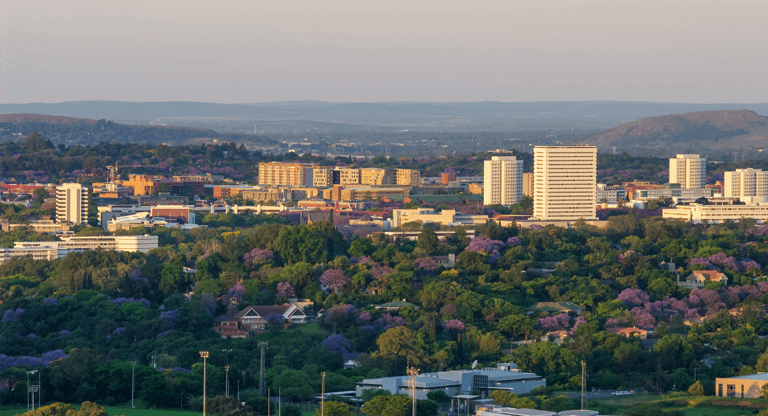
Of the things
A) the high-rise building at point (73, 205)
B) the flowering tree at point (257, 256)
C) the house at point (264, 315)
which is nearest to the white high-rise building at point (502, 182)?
the high-rise building at point (73, 205)

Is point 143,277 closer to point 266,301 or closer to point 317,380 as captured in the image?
point 266,301

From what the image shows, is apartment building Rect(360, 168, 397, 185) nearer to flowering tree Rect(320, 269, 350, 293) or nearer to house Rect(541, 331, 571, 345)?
flowering tree Rect(320, 269, 350, 293)

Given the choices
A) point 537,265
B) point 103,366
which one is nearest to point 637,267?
point 537,265

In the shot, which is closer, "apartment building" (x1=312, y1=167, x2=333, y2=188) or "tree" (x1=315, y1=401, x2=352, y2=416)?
"tree" (x1=315, y1=401, x2=352, y2=416)

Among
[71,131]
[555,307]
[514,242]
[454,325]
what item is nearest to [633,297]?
[555,307]

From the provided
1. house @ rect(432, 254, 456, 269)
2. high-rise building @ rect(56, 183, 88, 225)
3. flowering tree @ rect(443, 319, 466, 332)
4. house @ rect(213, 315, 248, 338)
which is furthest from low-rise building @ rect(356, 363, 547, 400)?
high-rise building @ rect(56, 183, 88, 225)

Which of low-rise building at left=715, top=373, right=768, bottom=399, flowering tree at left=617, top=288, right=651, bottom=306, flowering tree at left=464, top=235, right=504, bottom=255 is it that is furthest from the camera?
flowering tree at left=464, top=235, right=504, bottom=255
